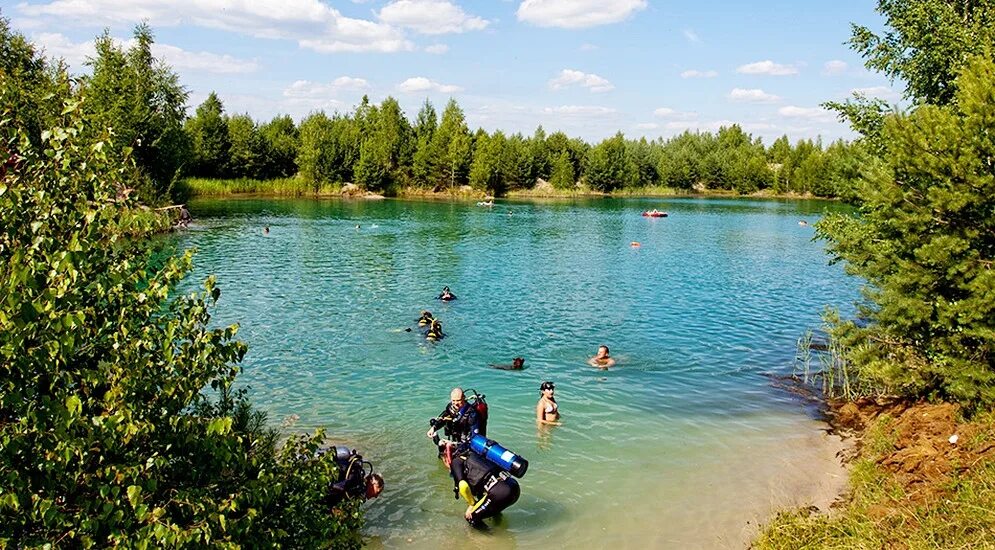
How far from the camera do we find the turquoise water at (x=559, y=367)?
11.9m

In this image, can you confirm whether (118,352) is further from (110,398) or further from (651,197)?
(651,197)

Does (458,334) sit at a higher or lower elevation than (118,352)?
lower

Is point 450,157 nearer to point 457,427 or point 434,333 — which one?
point 434,333

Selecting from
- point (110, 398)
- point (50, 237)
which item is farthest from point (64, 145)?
point (110, 398)

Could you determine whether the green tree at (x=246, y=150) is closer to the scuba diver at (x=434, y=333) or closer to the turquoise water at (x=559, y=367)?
the turquoise water at (x=559, y=367)

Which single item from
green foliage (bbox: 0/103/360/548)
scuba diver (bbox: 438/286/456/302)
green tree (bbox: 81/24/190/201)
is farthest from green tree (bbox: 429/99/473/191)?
green foliage (bbox: 0/103/360/548)

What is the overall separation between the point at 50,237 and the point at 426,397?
1329 centimetres

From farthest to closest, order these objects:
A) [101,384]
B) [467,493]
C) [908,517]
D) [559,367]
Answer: [559,367]
[467,493]
[908,517]
[101,384]

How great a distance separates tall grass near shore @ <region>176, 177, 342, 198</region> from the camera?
9007 cm

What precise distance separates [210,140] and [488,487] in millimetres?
99339

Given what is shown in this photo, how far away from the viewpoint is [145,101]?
2352 inches

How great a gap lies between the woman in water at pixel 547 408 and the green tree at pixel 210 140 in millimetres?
91166

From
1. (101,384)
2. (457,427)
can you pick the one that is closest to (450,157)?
(457,427)

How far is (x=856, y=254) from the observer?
16.4 meters
